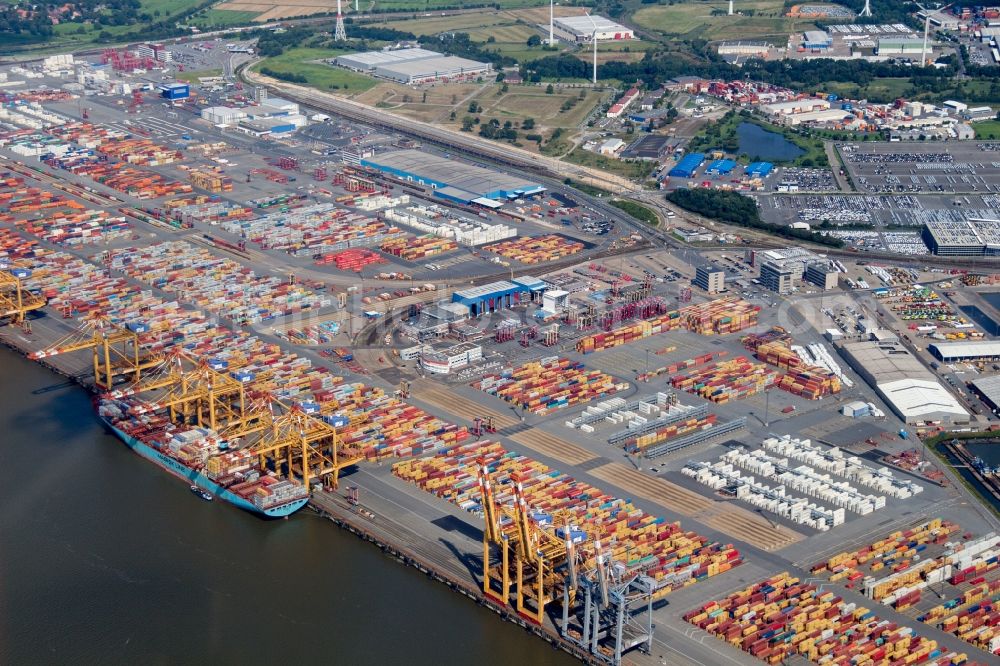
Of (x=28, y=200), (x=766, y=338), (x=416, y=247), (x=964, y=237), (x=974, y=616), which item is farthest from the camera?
(x=28, y=200)

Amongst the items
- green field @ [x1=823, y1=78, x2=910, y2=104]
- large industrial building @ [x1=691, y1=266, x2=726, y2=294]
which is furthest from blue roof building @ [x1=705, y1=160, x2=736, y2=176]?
green field @ [x1=823, y1=78, x2=910, y2=104]

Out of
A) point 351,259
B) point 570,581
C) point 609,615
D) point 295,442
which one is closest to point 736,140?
point 351,259

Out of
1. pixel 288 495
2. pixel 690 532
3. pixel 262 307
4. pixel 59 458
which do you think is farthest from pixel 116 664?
pixel 262 307

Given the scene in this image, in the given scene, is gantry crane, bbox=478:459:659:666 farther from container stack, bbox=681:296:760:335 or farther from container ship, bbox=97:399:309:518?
container stack, bbox=681:296:760:335

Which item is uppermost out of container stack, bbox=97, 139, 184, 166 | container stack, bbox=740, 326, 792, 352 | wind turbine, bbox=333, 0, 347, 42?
wind turbine, bbox=333, 0, 347, 42

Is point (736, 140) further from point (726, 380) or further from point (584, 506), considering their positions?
point (584, 506)

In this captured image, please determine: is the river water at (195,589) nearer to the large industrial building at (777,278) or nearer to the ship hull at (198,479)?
the ship hull at (198,479)

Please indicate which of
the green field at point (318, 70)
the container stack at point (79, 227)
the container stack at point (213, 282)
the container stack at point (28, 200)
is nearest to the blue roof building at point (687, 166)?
the container stack at point (213, 282)
